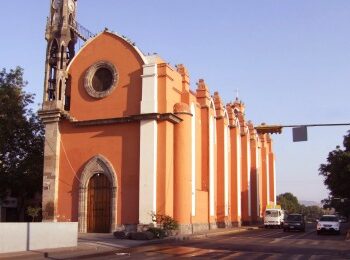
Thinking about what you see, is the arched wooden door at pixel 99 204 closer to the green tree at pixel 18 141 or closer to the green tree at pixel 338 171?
the green tree at pixel 18 141

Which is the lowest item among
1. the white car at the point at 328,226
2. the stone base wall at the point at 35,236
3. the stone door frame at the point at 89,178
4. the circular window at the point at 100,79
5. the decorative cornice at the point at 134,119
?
the white car at the point at 328,226

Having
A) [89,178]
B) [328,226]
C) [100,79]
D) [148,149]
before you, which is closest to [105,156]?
[89,178]

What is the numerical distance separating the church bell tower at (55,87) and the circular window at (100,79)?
2.02m

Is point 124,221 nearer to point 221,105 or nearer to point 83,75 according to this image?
point 83,75

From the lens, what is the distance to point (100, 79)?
36562mm

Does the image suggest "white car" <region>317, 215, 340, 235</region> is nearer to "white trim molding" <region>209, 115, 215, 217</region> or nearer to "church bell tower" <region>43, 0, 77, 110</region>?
"white trim molding" <region>209, 115, 215, 217</region>

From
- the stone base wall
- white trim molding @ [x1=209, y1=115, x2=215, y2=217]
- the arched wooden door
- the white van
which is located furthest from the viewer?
the white van

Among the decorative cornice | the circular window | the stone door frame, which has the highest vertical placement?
the circular window

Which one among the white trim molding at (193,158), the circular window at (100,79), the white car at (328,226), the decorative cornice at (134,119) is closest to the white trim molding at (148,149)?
the decorative cornice at (134,119)

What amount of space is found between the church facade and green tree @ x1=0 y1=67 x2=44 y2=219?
5.80m

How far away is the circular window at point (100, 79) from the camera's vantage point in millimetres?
35691

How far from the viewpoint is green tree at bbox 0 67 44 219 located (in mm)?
→ 40900

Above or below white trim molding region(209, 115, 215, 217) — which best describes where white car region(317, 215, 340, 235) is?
below

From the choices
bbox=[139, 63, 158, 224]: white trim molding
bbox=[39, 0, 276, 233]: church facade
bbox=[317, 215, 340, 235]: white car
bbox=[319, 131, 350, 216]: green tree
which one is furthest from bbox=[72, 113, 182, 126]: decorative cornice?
bbox=[319, 131, 350, 216]: green tree
